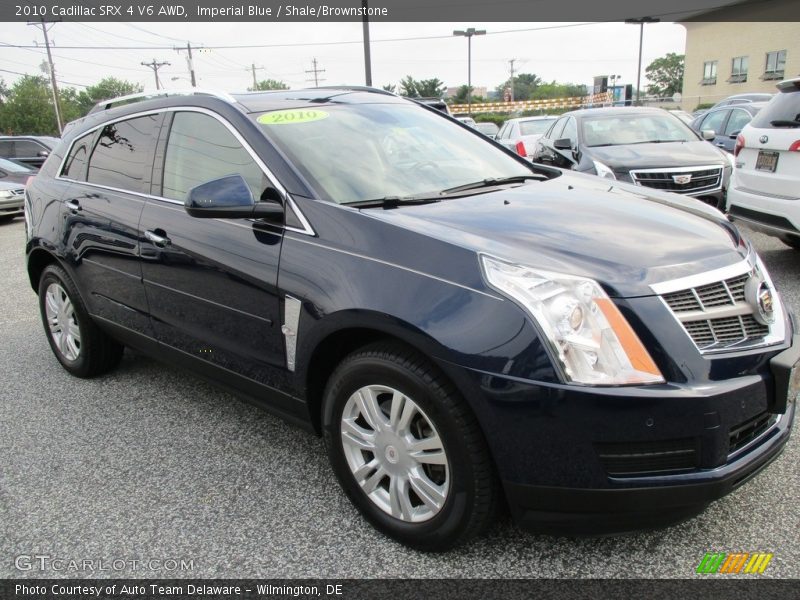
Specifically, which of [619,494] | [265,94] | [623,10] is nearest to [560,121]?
[265,94]

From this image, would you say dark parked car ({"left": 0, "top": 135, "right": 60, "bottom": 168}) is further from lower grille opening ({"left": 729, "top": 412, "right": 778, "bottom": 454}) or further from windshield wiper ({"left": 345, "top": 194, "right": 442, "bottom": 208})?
lower grille opening ({"left": 729, "top": 412, "right": 778, "bottom": 454})

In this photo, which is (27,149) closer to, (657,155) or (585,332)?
(657,155)

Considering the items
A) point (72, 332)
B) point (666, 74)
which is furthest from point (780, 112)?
point (666, 74)

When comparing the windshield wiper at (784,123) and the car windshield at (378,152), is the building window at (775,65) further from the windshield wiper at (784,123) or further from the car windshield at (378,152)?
the car windshield at (378,152)

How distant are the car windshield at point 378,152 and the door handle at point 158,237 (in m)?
0.77

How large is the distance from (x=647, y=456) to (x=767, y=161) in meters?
4.83

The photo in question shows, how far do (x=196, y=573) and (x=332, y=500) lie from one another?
0.65m

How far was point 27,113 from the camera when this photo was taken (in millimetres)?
61812

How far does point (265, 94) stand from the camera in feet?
11.5

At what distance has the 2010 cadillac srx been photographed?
2.01 meters

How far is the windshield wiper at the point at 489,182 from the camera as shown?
3.07 m

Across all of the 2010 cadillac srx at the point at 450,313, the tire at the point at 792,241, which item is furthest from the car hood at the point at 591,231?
the tire at the point at 792,241

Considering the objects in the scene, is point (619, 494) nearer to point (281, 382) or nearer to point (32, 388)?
point (281, 382)

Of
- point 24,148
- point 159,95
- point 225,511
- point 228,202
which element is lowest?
point 225,511
